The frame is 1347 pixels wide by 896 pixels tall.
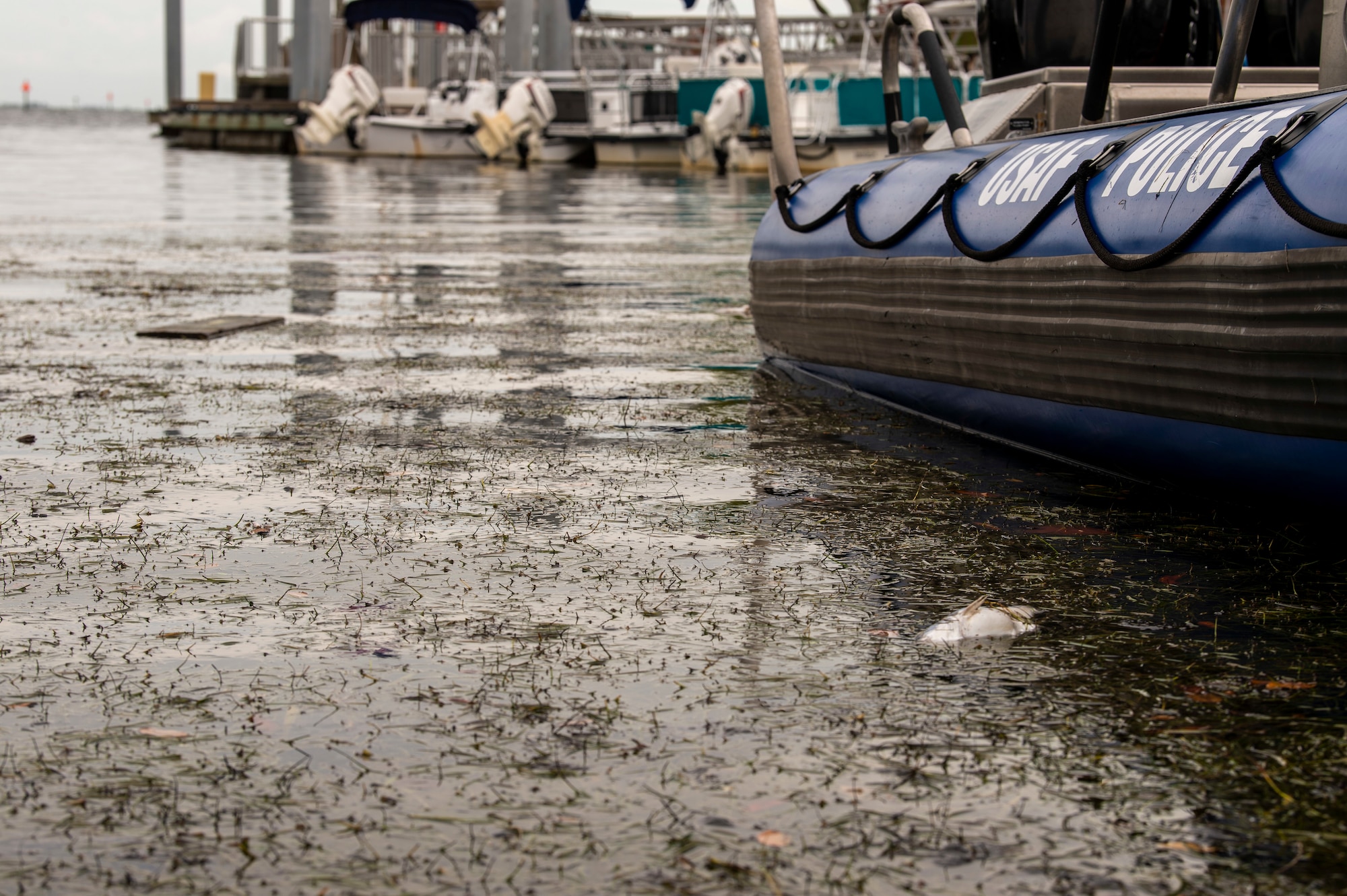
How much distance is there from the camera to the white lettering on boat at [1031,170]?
14.9ft

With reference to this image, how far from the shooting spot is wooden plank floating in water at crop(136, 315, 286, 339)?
22.7ft

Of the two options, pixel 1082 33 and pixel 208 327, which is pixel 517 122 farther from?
pixel 1082 33

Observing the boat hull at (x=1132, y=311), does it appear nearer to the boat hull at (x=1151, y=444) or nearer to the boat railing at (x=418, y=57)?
the boat hull at (x=1151, y=444)

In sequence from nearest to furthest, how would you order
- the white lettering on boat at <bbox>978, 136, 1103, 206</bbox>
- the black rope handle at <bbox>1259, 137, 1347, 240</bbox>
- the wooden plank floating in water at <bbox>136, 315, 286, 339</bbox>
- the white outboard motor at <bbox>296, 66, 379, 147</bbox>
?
the black rope handle at <bbox>1259, 137, 1347, 240</bbox>, the white lettering on boat at <bbox>978, 136, 1103, 206</bbox>, the wooden plank floating in water at <bbox>136, 315, 286, 339</bbox>, the white outboard motor at <bbox>296, 66, 379, 147</bbox>

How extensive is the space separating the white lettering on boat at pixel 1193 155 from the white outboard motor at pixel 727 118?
27.5 m

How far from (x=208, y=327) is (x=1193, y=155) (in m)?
4.42

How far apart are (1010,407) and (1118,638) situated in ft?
6.19

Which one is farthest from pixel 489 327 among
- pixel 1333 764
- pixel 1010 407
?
pixel 1333 764

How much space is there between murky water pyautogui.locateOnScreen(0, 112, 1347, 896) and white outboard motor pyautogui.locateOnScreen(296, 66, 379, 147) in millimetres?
36901

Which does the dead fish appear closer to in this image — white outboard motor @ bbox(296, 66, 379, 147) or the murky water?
the murky water

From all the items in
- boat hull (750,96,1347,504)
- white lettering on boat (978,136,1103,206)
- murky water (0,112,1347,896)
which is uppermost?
white lettering on boat (978,136,1103,206)

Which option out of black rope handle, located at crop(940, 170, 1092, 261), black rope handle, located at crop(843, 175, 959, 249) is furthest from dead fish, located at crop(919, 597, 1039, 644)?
black rope handle, located at crop(843, 175, 959, 249)

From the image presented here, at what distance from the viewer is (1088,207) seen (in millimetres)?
4230

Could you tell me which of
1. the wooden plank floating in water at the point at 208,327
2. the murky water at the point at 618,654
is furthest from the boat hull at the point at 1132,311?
the wooden plank floating in water at the point at 208,327
